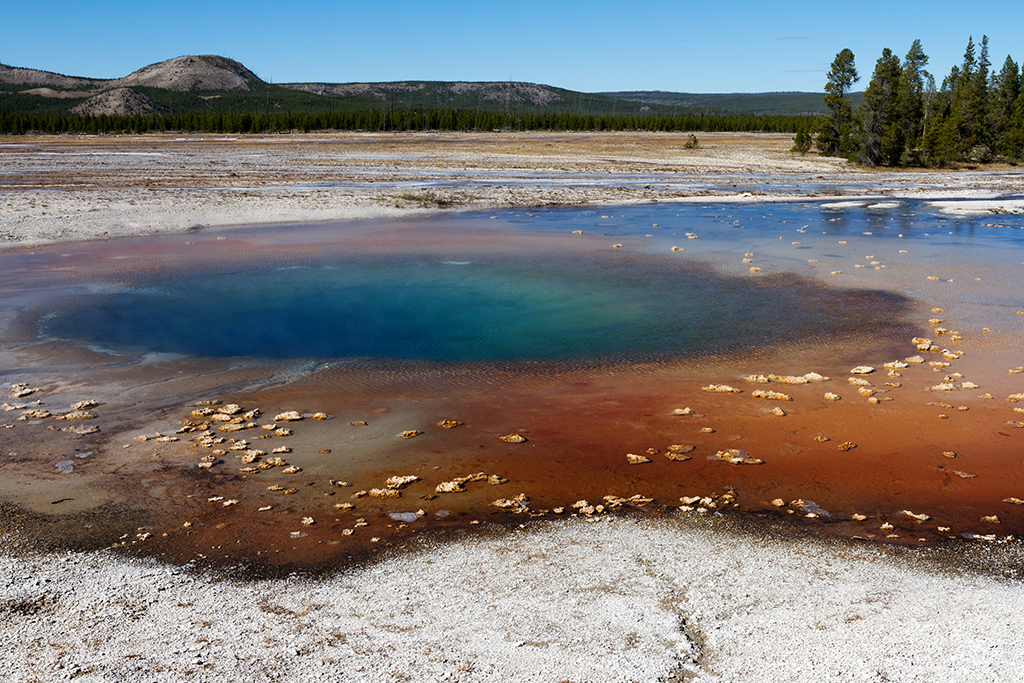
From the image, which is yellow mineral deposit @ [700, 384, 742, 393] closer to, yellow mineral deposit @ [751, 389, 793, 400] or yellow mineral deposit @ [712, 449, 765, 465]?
yellow mineral deposit @ [751, 389, 793, 400]

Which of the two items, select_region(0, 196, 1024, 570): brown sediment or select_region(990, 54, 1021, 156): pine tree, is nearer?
select_region(0, 196, 1024, 570): brown sediment

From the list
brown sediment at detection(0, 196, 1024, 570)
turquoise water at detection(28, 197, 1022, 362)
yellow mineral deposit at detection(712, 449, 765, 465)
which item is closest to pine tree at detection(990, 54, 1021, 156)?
turquoise water at detection(28, 197, 1022, 362)

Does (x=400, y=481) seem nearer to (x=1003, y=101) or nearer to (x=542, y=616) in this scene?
(x=542, y=616)

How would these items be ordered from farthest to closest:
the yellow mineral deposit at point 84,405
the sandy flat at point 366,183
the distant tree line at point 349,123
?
the distant tree line at point 349,123
the sandy flat at point 366,183
the yellow mineral deposit at point 84,405

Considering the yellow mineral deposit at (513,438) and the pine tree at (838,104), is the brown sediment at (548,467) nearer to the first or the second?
the yellow mineral deposit at (513,438)

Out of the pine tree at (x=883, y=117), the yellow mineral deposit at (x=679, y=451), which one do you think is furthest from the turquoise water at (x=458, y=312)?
the pine tree at (x=883, y=117)

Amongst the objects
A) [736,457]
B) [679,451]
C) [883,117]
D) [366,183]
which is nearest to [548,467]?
[679,451]

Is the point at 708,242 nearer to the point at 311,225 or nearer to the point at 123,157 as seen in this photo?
the point at 311,225
